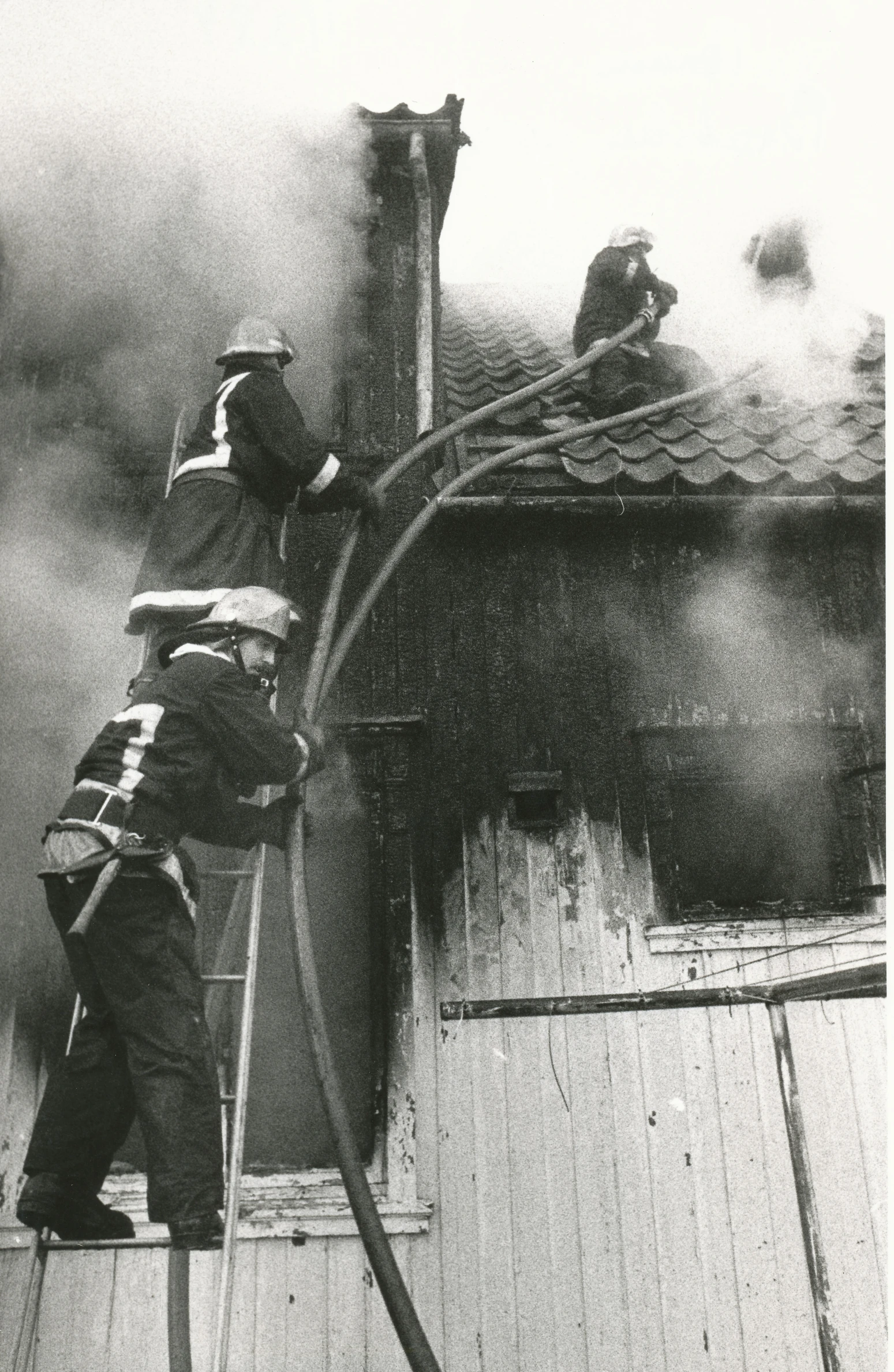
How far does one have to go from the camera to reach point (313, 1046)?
3.58m

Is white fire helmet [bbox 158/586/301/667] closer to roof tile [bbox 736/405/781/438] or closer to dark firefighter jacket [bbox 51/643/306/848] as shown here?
dark firefighter jacket [bbox 51/643/306/848]

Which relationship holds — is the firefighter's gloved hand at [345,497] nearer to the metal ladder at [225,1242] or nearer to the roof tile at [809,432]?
the metal ladder at [225,1242]

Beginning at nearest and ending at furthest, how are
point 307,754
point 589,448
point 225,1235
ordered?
point 225,1235, point 307,754, point 589,448

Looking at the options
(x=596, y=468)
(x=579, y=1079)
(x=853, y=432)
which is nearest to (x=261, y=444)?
(x=596, y=468)

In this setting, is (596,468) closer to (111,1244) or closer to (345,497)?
(345,497)

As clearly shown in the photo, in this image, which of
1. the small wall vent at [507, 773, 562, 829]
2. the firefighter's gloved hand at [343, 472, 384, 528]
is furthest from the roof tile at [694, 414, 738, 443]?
the firefighter's gloved hand at [343, 472, 384, 528]

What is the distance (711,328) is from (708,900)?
4.44 m

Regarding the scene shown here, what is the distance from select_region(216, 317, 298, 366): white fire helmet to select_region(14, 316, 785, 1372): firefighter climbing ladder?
544 mm

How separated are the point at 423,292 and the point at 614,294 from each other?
1.20 meters

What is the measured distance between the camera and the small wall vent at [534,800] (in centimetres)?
514

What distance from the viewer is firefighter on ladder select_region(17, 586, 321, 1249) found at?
328 cm

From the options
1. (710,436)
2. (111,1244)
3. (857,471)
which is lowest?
(111,1244)

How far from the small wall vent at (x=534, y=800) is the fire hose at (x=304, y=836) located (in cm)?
118

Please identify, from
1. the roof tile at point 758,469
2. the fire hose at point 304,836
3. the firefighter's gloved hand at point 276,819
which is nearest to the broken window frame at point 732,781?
the roof tile at point 758,469
